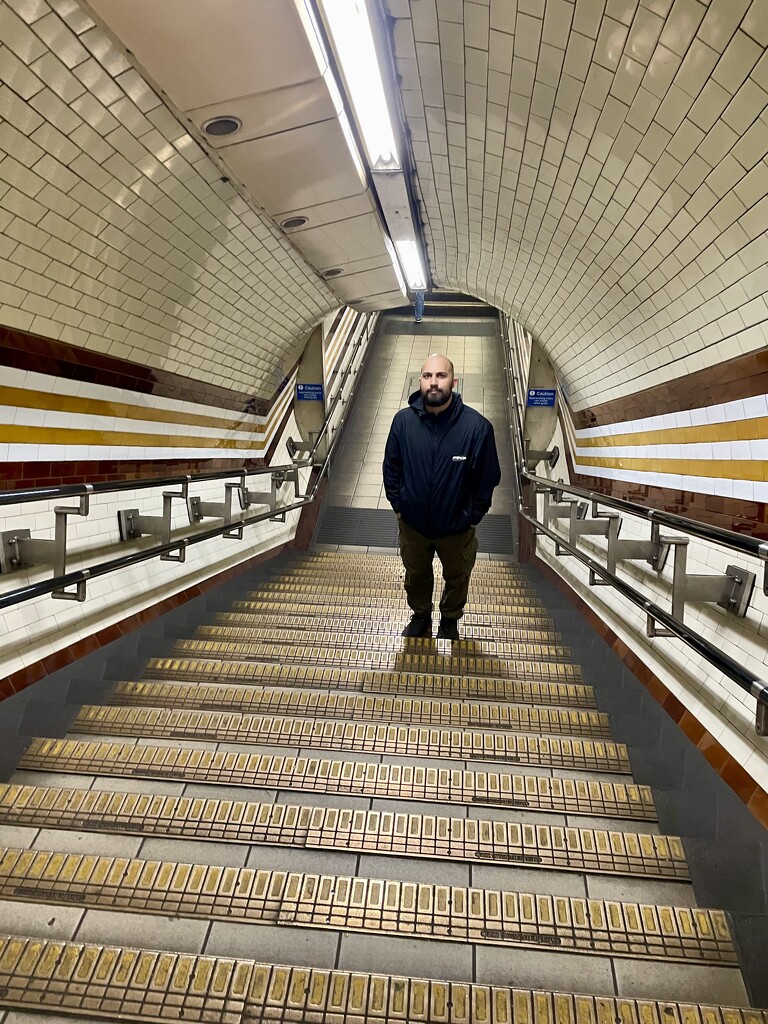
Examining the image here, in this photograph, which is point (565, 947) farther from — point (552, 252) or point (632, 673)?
point (552, 252)

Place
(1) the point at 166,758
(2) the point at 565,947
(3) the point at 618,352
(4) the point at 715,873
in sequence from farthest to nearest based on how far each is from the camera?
(3) the point at 618,352 < (1) the point at 166,758 < (4) the point at 715,873 < (2) the point at 565,947

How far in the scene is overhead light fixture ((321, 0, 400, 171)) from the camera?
225cm

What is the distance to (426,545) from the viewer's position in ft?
12.1

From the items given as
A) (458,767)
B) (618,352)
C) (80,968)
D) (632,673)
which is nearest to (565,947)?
(458,767)

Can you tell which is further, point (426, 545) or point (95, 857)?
point (426, 545)

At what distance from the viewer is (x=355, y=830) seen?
1961mm

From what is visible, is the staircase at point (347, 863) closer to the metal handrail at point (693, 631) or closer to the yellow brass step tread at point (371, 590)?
the metal handrail at point (693, 631)

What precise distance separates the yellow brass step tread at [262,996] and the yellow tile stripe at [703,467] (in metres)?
1.39

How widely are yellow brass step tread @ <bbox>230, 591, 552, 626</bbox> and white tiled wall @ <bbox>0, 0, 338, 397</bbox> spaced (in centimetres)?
159

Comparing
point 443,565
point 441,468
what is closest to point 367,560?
point 443,565

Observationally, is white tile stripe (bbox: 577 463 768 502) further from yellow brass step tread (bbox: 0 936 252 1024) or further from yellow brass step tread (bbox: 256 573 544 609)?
yellow brass step tread (bbox: 0 936 252 1024)

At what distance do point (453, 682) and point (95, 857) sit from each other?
1745mm

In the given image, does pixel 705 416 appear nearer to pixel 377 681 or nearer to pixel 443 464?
pixel 443 464

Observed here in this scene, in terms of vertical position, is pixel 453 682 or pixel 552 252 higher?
pixel 552 252
